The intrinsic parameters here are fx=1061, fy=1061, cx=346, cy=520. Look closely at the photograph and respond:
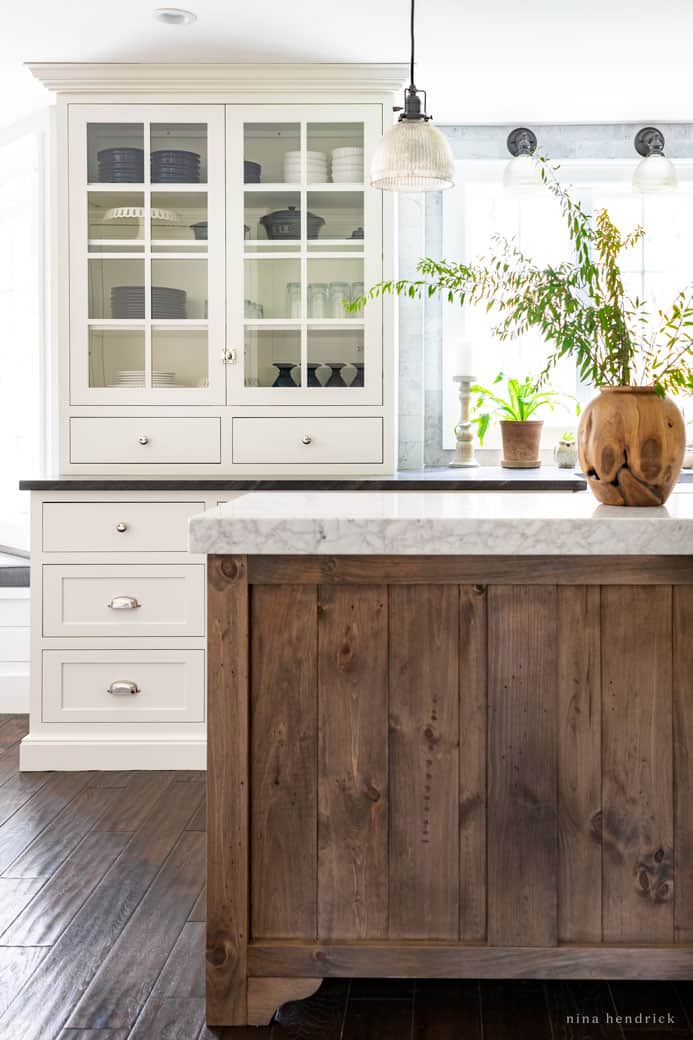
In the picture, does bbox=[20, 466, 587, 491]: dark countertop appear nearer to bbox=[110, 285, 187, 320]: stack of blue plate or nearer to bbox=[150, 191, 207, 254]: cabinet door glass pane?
bbox=[110, 285, 187, 320]: stack of blue plate

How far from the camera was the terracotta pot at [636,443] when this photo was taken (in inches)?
82.3

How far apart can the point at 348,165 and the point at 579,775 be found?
260 cm

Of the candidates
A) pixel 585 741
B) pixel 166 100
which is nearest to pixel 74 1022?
pixel 585 741

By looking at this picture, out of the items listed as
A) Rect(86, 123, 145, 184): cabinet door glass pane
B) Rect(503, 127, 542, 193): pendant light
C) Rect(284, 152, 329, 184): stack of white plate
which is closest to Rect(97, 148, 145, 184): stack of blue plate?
Rect(86, 123, 145, 184): cabinet door glass pane

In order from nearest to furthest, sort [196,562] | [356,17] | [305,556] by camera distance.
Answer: [305,556] < [356,17] < [196,562]

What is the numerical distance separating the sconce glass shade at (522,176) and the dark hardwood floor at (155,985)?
257cm

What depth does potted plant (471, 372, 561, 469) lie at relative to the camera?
4.25 m

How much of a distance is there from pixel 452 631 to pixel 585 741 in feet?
1.03

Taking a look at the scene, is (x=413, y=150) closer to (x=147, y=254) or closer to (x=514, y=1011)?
(x=147, y=254)

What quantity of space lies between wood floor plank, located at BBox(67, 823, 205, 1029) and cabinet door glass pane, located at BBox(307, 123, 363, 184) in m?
2.35

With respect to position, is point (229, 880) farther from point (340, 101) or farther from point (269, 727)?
point (340, 101)

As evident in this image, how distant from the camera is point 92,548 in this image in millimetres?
3662

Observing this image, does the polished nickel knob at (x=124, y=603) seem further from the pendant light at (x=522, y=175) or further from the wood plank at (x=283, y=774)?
the pendant light at (x=522, y=175)

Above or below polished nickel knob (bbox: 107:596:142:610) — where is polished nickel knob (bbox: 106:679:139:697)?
below
